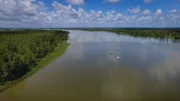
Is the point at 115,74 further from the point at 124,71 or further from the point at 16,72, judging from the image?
the point at 16,72

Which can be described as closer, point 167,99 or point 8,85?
point 167,99

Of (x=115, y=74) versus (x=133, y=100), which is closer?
(x=133, y=100)

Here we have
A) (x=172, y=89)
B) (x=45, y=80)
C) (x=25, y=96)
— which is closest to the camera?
(x=25, y=96)

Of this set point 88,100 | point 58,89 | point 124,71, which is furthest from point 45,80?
point 124,71

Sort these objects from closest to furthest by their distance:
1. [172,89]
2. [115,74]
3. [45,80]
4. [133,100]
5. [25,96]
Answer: [133,100]
[25,96]
[172,89]
[45,80]
[115,74]

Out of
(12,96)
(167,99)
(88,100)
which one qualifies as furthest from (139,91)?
(12,96)

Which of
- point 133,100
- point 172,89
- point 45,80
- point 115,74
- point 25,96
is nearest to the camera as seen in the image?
point 133,100

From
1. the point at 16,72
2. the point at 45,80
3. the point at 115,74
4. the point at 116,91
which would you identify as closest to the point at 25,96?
the point at 45,80

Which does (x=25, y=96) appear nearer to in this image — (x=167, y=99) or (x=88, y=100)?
(x=88, y=100)
